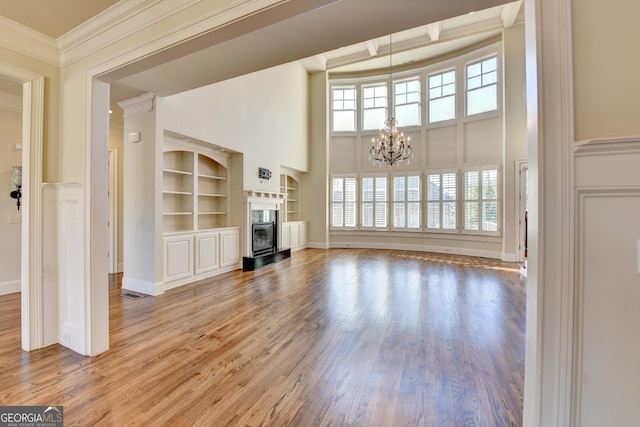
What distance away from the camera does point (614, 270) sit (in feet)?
3.27

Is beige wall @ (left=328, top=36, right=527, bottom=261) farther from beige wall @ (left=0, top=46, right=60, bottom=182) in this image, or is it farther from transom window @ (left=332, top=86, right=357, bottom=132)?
beige wall @ (left=0, top=46, right=60, bottom=182)

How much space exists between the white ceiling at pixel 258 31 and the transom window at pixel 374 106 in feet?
19.8

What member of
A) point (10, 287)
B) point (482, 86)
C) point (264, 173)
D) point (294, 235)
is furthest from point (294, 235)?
point (482, 86)

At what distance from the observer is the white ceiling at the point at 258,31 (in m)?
1.92

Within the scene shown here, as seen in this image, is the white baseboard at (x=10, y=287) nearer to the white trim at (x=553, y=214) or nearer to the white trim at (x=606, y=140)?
the white trim at (x=553, y=214)

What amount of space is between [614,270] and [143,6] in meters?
3.14

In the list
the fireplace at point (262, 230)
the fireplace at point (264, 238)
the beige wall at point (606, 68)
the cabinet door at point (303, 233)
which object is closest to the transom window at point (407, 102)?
the cabinet door at point (303, 233)

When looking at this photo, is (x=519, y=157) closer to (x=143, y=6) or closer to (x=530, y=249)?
(x=530, y=249)

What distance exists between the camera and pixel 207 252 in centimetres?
515

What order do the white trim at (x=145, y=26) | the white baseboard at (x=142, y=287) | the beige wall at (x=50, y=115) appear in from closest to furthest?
the white trim at (x=145, y=26)
the beige wall at (x=50, y=115)
the white baseboard at (x=142, y=287)

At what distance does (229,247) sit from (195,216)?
957mm

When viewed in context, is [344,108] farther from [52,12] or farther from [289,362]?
[289,362]

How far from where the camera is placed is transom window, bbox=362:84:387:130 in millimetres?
8945

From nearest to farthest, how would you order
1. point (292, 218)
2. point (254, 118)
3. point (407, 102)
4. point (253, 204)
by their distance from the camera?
1. point (253, 204)
2. point (254, 118)
3. point (407, 102)
4. point (292, 218)
